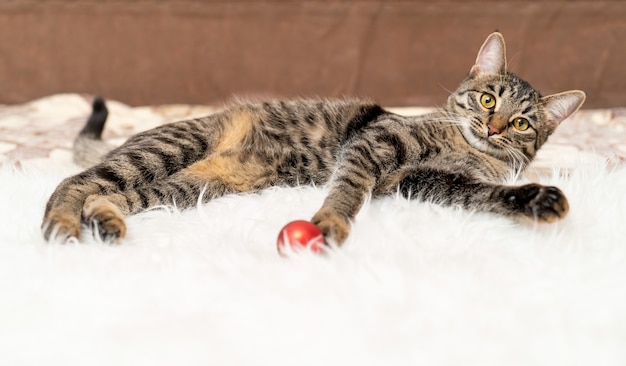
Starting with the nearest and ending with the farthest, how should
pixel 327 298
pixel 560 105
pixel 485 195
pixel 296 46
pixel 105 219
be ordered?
pixel 327 298
pixel 105 219
pixel 485 195
pixel 560 105
pixel 296 46

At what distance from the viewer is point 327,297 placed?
Result: 2.57 feet

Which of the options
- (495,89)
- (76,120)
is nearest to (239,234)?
(495,89)

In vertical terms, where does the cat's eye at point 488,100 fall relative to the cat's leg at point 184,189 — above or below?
above

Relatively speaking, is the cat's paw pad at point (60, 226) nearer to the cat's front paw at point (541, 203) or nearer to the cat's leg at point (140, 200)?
the cat's leg at point (140, 200)

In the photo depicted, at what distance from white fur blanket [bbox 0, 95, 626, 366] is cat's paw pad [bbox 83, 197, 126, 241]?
1.1 inches

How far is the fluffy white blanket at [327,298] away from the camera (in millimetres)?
716

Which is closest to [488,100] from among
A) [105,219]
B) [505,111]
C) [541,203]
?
[505,111]

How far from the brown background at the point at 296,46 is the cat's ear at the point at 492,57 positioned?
941 millimetres

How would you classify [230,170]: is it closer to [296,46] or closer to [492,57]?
→ [492,57]

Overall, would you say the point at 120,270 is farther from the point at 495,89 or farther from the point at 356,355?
the point at 495,89

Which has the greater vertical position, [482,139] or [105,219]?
[482,139]

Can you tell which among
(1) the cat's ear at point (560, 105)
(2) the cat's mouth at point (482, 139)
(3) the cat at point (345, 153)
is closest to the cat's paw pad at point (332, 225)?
(3) the cat at point (345, 153)

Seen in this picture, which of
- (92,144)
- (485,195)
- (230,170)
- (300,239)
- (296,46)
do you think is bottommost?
(300,239)

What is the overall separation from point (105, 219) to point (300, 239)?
396 millimetres
